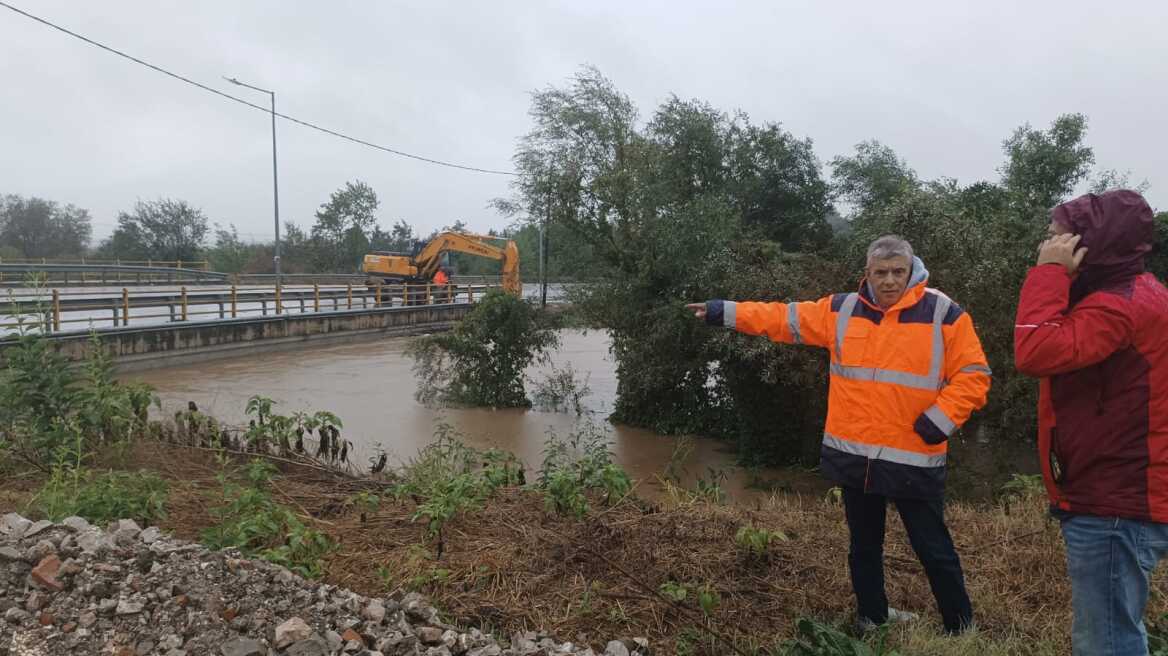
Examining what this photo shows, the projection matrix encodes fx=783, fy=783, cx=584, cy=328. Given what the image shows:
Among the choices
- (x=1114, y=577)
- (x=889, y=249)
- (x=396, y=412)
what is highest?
(x=889, y=249)

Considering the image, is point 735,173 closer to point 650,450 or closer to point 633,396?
point 633,396

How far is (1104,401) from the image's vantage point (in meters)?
2.24

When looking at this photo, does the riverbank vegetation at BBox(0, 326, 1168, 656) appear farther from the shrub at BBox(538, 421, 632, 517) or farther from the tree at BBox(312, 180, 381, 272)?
the tree at BBox(312, 180, 381, 272)

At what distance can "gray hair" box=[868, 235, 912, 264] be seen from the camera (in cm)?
306

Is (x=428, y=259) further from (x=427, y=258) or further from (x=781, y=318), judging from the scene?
(x=781, y=318)

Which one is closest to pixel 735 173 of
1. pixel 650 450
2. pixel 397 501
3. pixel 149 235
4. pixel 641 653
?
pixel 650 450

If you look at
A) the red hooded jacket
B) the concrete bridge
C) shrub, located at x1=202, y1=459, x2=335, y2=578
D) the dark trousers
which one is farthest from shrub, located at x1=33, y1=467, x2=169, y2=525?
the concrete bridge

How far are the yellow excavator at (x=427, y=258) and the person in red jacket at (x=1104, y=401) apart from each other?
85.6 feet

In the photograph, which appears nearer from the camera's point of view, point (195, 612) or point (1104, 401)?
point (1104, 401)

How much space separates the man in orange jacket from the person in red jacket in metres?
0.61

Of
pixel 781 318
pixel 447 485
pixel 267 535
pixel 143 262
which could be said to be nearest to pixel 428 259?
pixel 143 262

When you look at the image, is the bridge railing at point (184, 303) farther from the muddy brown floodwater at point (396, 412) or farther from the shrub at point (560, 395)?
the shrub at point (560, 395)

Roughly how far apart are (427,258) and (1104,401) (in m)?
30.3

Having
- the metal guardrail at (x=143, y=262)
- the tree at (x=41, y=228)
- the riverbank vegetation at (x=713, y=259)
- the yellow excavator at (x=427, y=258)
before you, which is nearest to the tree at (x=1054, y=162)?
the riverbank vegetation at (x=713, y=259)
